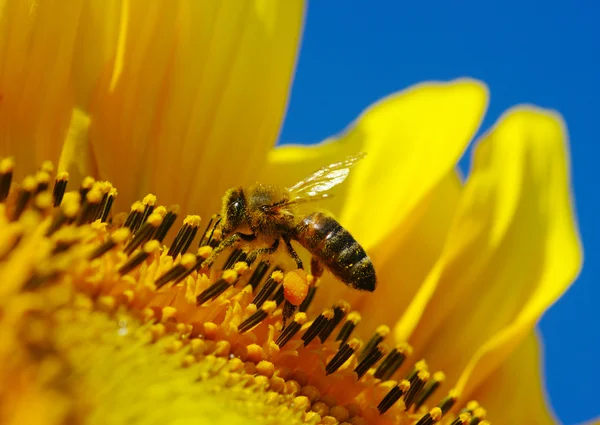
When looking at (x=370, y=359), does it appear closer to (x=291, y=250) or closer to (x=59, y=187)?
(x=291, y=250)

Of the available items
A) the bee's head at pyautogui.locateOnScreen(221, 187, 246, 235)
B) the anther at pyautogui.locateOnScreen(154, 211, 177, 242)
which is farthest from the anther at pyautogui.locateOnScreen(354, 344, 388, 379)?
the anther at pyautogui.locateOnScreen(154, 211, 177, 242)

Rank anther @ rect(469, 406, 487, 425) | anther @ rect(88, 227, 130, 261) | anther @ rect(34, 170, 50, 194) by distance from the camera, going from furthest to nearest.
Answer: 1. anther @ rect(469, 406, 487, 425)
2. anther @ rect(34, 170, 50, 194)
3. anther @ rect(88, 227, 130, 261)

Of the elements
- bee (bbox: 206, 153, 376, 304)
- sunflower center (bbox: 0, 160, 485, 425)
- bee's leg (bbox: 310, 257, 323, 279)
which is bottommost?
sunflower center (bbox: 0, 160, 485, 425)

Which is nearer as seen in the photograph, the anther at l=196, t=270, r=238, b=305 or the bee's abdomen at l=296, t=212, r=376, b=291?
the anther at l=196, t=270, r=238, b=305

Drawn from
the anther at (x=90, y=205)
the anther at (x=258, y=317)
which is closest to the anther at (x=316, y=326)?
the anther at (x=258, y=317)

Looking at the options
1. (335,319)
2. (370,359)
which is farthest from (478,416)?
(335,319)

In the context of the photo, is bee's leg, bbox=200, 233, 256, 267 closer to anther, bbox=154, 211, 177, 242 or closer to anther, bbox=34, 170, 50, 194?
anther, bbox=154, 211, 177, 242

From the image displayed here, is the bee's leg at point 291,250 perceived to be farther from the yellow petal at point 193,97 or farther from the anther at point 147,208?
the anther at point 147,208

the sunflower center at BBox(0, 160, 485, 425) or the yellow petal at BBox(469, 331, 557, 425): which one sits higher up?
the yellow petal at BBox(469, 331, 557, 425)
